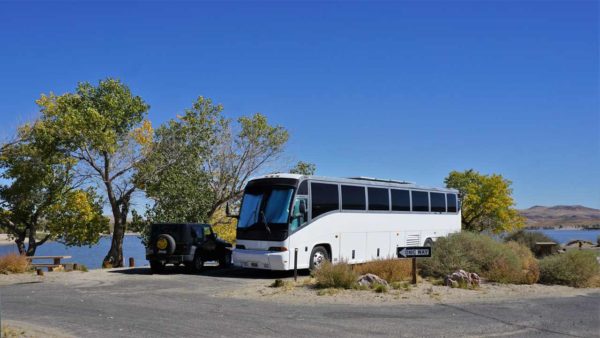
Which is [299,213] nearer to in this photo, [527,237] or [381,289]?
[381,289]

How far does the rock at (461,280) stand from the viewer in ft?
53.6

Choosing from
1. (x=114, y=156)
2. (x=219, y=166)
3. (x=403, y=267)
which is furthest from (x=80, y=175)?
(x=403, y=267)

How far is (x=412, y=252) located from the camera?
16484 mm

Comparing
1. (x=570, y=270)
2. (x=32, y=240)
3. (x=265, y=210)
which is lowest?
(x=570, y=270)

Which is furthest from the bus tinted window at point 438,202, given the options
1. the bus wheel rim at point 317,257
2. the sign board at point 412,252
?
the sign board at point 412,252

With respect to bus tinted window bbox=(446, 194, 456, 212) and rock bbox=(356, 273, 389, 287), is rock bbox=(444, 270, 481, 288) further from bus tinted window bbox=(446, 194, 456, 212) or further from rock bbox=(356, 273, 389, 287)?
bus tinted window bbox=(446, 194, 456, 212)

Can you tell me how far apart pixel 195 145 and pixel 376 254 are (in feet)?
51.4

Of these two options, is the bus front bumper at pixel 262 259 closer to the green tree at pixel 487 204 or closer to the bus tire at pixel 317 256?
the bus tire at pixel 317 256

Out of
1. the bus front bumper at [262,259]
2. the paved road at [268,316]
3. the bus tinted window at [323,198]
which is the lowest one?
the paved road at [268,316]

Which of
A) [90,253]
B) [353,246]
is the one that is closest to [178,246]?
[353,246]

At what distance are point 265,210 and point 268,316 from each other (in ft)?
26.6

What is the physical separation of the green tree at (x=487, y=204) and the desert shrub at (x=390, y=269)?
32.1 metres

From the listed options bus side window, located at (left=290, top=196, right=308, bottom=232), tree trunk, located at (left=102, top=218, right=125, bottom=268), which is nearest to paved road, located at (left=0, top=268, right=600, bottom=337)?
bus side window, located at (left=290, top=196, right=308, bottom=232)

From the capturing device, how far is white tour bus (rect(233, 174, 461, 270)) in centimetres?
1908
